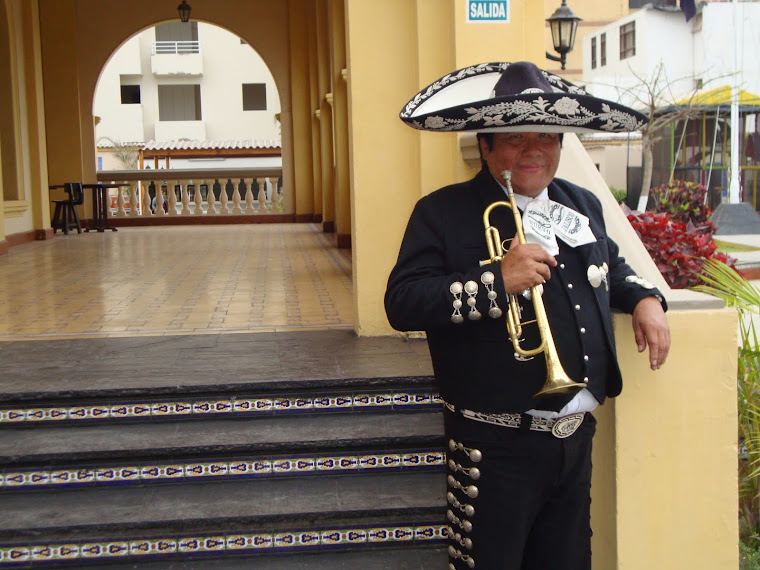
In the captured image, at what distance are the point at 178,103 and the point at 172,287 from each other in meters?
36.4

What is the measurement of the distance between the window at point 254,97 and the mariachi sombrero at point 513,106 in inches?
1603

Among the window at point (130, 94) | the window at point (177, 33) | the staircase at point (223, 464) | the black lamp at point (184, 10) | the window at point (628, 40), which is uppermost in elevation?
the window at point (177, 33)

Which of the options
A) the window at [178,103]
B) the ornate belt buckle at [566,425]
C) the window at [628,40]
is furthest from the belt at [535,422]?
the window at [178,103]

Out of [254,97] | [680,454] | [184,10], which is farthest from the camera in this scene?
[254,97]

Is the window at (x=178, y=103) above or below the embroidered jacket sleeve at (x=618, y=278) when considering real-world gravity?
above

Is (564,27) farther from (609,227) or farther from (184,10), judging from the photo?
(609,227)

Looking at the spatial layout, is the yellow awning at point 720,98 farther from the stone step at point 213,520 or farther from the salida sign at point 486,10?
the stone step at point 213,520

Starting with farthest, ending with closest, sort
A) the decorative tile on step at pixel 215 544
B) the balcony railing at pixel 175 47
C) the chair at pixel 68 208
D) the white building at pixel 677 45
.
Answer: the balcony railing at pixel 175 47
the white building at pixel 677 45
the chair at pixel 68 208
the decorative tile on step at pixel 215 544

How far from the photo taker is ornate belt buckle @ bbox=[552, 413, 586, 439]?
2713mm

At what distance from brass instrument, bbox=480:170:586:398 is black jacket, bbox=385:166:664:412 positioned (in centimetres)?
6

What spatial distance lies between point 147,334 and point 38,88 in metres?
10.5

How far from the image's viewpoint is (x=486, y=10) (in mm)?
5715

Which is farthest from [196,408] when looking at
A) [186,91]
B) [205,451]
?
[186,91]

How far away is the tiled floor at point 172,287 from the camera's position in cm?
688
